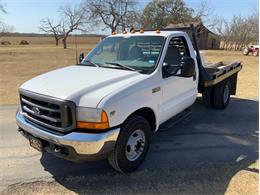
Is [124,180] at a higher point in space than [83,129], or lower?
lower

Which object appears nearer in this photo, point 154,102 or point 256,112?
point 154,102

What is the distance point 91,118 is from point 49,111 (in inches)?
22.3

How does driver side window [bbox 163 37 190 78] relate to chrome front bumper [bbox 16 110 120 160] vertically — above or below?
above

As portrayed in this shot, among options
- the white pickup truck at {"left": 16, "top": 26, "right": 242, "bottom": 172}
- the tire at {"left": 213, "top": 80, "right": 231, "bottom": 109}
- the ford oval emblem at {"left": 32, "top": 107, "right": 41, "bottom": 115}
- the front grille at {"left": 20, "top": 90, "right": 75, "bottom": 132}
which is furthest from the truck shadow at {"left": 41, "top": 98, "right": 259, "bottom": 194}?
the tire at {"left": 213, "top": 80, "right": 231, "bottom": 109}

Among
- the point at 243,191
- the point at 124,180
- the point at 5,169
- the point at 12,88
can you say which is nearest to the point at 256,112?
the point at 243,191

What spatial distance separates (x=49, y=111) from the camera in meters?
3.17

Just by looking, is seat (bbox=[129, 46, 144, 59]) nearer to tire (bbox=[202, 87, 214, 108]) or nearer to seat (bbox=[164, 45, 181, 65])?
seat (bbox=[164, 45, 181, 65])

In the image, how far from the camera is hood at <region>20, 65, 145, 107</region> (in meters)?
3.04

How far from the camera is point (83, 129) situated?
10.0 feet

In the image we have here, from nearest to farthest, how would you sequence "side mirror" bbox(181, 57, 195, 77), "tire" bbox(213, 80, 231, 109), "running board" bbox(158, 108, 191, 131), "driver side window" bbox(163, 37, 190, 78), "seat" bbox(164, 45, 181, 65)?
"side mirror" bbox(181, 57, 195, 77) → "driver side window" bbox(163, 37, 190, 78) → "seat" bbox(164, 45, 181, 65) → "running board" bbox(158, 108, 191, 131) → "tire" bbox(213, 80, 231, 109)

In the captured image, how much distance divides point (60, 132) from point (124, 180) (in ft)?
3.62

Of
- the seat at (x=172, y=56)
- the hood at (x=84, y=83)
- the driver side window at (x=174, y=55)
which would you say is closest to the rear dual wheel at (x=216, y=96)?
the driver side window at (x=174, y=55)

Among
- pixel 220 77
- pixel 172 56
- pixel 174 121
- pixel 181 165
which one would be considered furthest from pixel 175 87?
pixel 220 77

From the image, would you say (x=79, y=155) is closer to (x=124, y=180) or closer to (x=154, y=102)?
(x=124, y=180)
